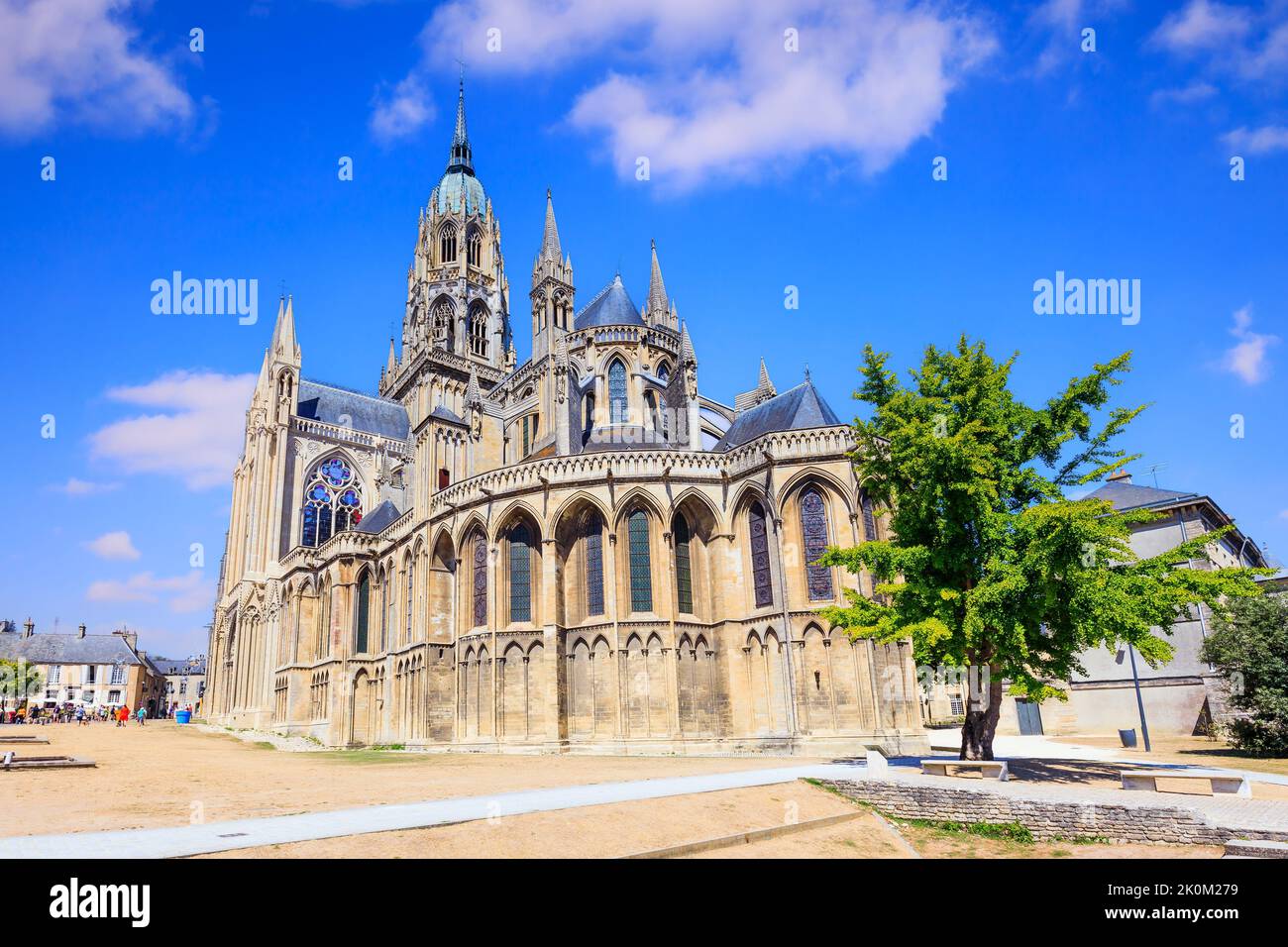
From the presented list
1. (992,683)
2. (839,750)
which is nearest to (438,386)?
(839,750)

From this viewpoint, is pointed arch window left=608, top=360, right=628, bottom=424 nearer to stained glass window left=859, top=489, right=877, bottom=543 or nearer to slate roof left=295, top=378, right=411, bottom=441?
stained glass window left=859, top=489, right=877, bottom=543

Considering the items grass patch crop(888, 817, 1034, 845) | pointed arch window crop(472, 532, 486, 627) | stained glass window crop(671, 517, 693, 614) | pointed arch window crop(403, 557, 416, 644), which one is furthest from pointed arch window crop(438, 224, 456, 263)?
grass patch crop(888, 817, 1034, 845)

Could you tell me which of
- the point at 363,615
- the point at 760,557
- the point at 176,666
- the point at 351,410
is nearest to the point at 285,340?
the point at 351,410

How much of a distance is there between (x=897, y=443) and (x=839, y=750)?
11872 mm

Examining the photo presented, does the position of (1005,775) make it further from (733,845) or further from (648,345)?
(648,345)

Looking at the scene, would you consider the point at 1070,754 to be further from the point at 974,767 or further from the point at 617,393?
the point at 617,393

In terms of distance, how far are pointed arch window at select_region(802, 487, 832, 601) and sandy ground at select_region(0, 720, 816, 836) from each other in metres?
6.10

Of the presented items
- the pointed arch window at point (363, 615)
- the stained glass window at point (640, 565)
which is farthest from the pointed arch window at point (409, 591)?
the stained glass window at point (640, 565)

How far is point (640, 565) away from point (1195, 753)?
19.1m

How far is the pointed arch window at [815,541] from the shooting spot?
27.9 meters

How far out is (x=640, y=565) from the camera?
3070 centimetres

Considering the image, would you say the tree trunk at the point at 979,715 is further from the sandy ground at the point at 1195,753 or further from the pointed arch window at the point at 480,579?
the pointed arch window at the point at 480,579

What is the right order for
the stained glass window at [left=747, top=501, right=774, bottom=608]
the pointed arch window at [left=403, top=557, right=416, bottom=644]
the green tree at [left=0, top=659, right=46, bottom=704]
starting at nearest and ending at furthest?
the stained glass window at [left=747, top=501, right=774, bottom=608]
the pointed arch window at [left=403, top=557, right=416, bottom=644]
the green tree at [left=0, top=659, right=46, bottom=704]

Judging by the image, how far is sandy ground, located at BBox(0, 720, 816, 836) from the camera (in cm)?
1189
